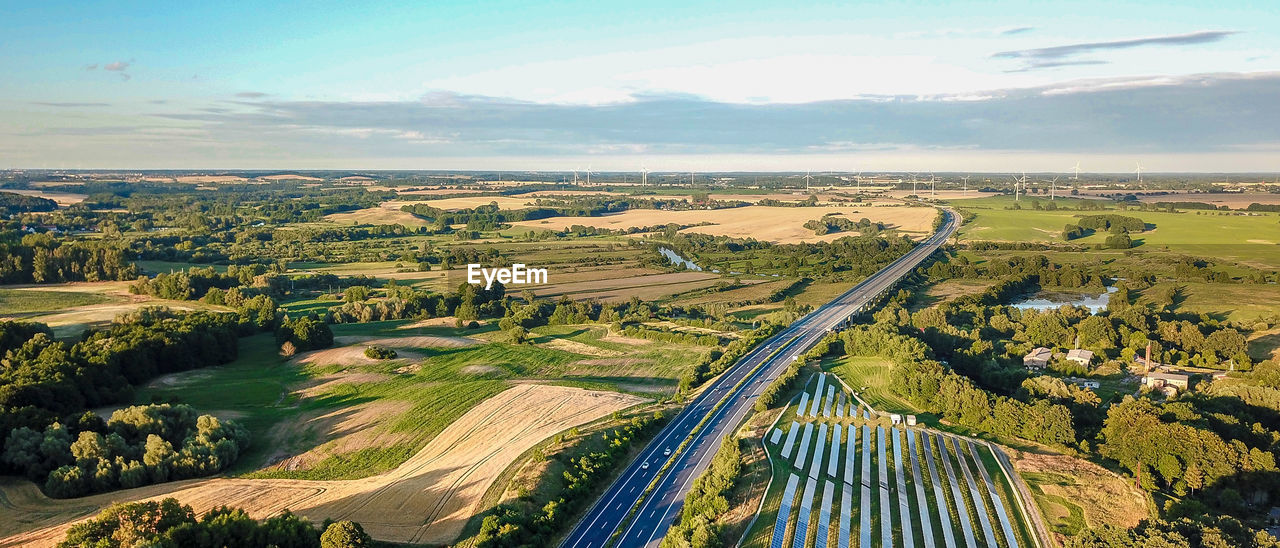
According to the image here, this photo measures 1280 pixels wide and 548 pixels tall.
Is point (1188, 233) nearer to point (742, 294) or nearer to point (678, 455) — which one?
point (742, 294)

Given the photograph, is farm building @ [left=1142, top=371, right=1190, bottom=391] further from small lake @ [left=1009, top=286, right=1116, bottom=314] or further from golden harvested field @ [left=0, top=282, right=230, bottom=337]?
golden harvested field @ [left=0, top=282, right=230, bottom=337]

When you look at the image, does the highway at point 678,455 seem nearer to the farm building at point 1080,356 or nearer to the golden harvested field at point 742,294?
the golden harvested field at point 742,294

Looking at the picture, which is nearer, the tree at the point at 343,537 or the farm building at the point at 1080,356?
the tree at the point at 343,537

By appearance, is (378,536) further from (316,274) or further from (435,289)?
(316,274)

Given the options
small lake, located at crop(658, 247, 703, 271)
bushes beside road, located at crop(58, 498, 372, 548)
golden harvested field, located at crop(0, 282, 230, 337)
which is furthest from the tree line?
small lake, located at crop(658, 247, 703, 271)

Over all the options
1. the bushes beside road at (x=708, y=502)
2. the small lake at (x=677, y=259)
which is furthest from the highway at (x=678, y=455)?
the small lake at (x=677, y=259)

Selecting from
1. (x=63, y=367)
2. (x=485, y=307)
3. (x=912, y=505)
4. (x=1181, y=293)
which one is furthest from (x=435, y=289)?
(x=1181, y=293)

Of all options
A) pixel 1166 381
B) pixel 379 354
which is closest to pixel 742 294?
pixel 1166 381

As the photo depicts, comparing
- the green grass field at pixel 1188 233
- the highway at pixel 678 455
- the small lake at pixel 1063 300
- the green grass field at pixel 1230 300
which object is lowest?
the highway at pixel 678 455
